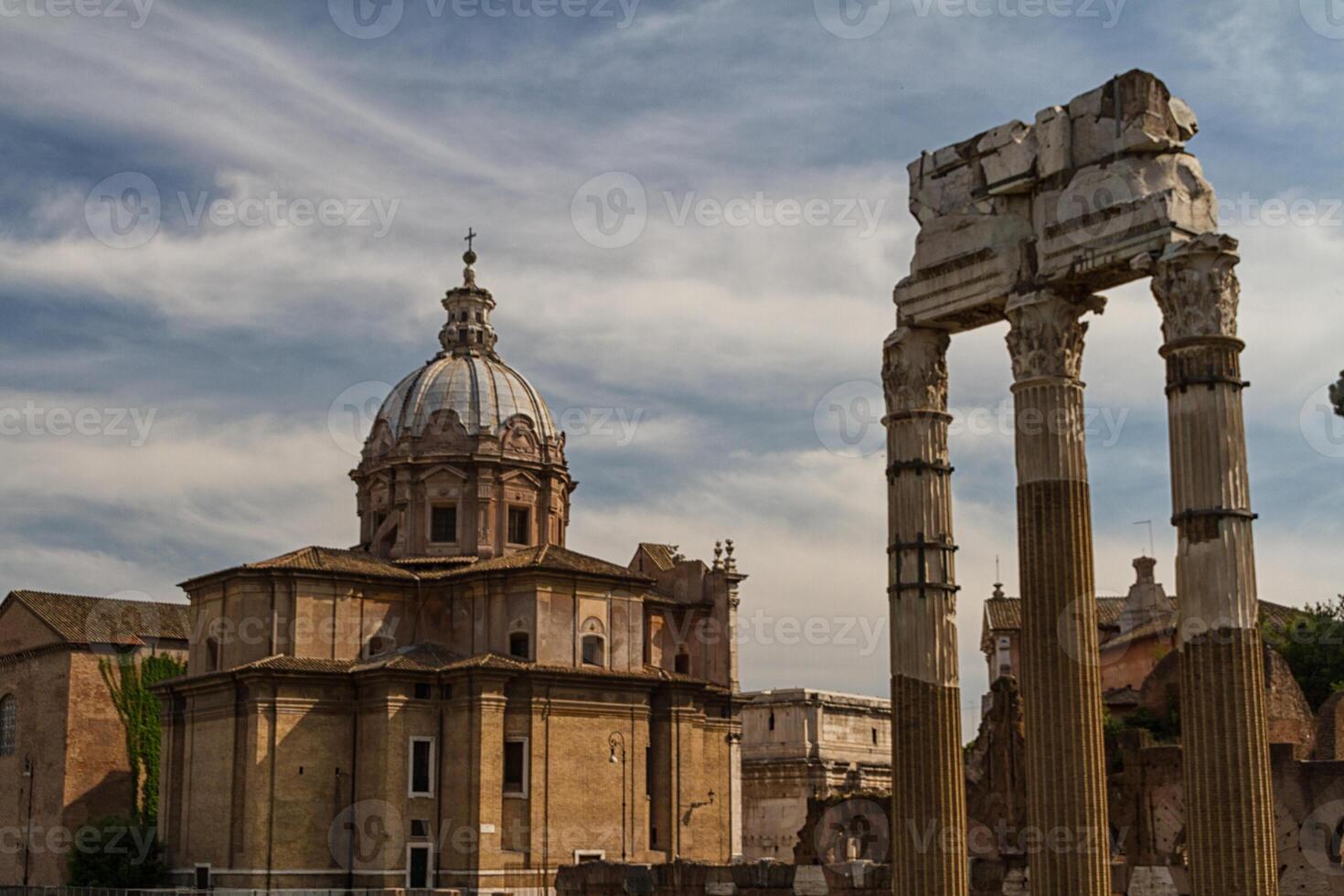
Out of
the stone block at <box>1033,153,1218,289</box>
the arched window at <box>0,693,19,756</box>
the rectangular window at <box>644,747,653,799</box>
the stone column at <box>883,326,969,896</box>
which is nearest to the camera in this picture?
the stone block at <box>1033,153,1218,289</box>

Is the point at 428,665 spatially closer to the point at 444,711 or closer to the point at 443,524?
the point at 444,711

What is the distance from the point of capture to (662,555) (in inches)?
2601

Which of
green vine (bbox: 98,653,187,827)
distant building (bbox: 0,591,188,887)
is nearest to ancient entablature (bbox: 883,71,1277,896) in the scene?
distant building (bbox: 0,591,188,887)

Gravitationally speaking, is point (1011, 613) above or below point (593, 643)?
above

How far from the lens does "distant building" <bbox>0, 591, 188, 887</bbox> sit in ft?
210

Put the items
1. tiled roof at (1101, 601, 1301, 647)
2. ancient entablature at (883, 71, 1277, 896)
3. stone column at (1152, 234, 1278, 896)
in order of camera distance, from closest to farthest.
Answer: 1. stone column at (1152, 234, 1278, 896)
2. ancient entablature at (883, 71, 1277, 896)
3. tiled roof at (1101, 601, 1301, 647)

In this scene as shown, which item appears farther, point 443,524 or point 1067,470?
point 443,524

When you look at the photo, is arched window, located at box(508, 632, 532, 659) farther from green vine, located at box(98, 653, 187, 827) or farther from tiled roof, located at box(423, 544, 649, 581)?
green vine, located at box(98, 653, 187, 827)

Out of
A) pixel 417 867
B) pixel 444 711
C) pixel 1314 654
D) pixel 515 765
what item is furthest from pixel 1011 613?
pixel 417 867

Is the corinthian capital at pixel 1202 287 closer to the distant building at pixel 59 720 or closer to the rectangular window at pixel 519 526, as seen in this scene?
the rectangular window at pixel 519 526

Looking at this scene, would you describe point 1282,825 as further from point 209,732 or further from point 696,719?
point 209,732

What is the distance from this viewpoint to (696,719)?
2286 inches

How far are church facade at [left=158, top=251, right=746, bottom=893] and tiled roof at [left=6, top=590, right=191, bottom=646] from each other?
10966 millimetres

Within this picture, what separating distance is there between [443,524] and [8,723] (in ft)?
72.6
